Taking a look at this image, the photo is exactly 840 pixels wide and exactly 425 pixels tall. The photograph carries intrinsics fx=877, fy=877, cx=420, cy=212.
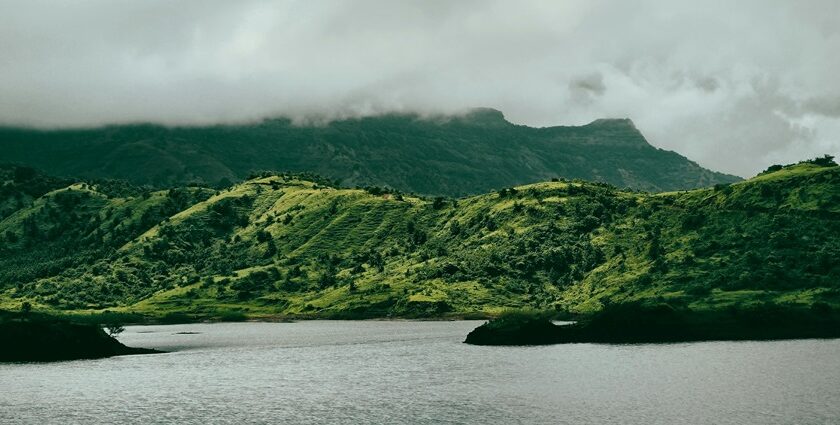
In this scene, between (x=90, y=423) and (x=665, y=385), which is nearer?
(x=90, y=423)

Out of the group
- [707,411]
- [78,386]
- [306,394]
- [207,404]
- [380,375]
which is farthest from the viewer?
[380,375]

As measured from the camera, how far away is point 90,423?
142 metres

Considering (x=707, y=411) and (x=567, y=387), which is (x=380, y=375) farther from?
(x=707, y=411)

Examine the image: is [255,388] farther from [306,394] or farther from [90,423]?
[90,423]

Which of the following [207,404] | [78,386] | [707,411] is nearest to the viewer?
[707,411]

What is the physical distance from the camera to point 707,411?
13962 centimetres

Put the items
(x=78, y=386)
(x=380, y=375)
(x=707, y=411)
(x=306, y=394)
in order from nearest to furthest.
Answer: (x=707, y=411), (x=306, y=394), (x=78, y=386), (x=380, y=375)

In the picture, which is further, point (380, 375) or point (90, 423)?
→ point (380, 375)

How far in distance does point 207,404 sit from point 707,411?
88.4m

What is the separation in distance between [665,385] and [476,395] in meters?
36.9

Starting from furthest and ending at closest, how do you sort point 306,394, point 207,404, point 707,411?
point 306,394 < point 207,404 < point 707,411

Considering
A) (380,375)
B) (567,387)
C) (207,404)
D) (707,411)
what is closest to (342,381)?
(380,375)

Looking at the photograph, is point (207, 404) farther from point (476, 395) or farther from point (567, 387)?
point (567, 387)

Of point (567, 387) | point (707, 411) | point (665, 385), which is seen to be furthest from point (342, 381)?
point (707, 411)
